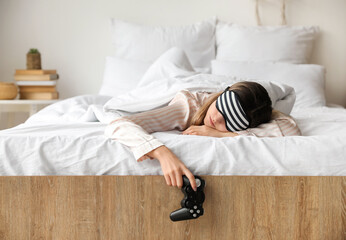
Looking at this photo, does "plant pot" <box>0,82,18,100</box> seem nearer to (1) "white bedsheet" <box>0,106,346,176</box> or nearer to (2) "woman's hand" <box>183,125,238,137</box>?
(1) "white bedsheet" <box>0,106,346,176</box>

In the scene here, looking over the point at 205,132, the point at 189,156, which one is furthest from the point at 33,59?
the point at 189,156

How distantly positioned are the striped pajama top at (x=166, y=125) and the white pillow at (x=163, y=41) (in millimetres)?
1284

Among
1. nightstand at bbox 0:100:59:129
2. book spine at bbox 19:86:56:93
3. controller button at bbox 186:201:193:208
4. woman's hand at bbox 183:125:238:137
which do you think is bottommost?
nightstand at bbox 0:100:59:129

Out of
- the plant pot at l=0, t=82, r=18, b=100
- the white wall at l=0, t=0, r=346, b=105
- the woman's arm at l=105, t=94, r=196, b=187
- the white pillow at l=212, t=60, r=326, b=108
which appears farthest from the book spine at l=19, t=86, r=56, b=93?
the woman's arm at l=105, t=94, r=196, b=187

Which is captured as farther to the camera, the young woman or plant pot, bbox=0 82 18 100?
plant pot, bbox=0 82 18 100

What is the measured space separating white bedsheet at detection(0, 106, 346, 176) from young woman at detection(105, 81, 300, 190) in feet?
0.18

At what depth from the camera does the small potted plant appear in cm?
305

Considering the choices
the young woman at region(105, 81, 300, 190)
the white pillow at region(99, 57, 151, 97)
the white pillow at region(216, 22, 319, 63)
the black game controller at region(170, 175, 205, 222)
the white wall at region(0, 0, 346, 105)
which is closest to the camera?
the black game controller at region(170, 175, 205, 222)

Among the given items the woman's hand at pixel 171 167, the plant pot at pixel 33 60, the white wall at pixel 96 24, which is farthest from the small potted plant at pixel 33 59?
the woman's hand at pixel 171 167

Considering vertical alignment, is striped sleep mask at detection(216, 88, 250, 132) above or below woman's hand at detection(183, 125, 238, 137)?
above

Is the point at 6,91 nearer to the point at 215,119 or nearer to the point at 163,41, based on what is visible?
the point at 163,41

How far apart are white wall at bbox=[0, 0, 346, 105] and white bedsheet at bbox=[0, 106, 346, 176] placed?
2.03m

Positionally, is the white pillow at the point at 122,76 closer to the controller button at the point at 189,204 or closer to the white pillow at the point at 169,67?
the white pillow at the point at 169,67

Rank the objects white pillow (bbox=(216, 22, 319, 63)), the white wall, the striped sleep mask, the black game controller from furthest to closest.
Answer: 1. the white wall
2. white pillow (bbox=(216, 22, 319, 63))
3. the striped sleep mask
4. the black game controller
